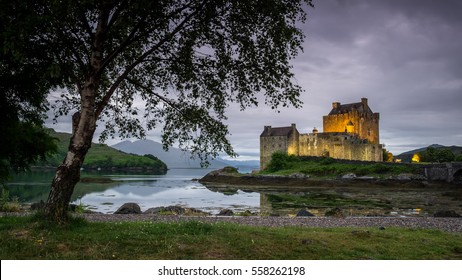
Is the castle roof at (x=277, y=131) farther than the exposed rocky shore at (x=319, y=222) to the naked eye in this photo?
Yes

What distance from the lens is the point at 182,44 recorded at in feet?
50.2

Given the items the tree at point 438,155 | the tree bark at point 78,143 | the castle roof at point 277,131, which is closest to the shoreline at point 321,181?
the castle roof at point 277,131

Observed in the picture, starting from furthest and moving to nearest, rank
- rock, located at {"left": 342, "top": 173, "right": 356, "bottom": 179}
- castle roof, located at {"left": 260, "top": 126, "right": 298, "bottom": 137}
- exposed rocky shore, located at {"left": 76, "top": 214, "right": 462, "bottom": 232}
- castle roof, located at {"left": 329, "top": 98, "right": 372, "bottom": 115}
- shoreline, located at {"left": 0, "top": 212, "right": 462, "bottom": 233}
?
1. castle roof, located at {"left": 329, "top": 98, "right": 372, "bottom": 115}
2. castle roof, located at {"left": 260, "top": 126, "right": 298, "bottom": 137}
3. rock, located at {"left": 342, "top": 173, "right": 356, "bottom": 179}
4. exposed rocky shore, located at {"left": 76, "top": 214, "right": 462, "bottom": 232}
5. shoreline, located at {"left": 0, "top": 212, "right": 462, "bottom": 233}

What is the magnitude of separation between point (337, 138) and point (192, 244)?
97.3 metres

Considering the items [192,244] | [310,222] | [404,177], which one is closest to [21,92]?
[192,244]

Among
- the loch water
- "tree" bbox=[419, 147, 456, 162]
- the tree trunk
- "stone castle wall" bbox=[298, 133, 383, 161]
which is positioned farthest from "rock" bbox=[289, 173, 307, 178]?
the tree trunk

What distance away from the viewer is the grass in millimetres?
9328

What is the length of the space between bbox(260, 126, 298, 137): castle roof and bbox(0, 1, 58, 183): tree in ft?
309

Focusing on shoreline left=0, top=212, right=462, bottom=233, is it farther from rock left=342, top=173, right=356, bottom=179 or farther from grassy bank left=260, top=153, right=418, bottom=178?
grassy bank left=260, top=153, right=418, bottom=178

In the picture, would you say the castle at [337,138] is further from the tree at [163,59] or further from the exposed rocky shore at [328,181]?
the tree at [163,59]

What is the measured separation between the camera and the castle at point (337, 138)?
102m

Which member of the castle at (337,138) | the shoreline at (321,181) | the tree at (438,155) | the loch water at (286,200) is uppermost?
the castle at (337,138)
